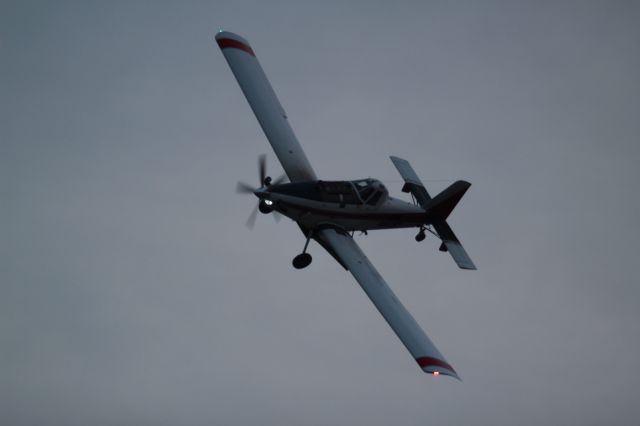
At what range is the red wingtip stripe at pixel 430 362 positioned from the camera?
83.0ft

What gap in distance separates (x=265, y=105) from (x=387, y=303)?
38.0 feet

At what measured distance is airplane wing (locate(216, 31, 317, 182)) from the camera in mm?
32438

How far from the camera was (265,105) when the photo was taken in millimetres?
33875

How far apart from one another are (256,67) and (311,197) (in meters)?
8.69

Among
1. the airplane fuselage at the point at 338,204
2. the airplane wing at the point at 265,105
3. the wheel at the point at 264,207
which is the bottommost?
the wheel at the point at 264,207

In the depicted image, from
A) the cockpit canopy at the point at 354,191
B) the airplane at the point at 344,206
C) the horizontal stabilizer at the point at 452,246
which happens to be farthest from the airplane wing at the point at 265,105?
the horizontal stabilizer at the point at 452,246

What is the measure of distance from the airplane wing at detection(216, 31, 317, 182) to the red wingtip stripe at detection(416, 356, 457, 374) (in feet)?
32.9

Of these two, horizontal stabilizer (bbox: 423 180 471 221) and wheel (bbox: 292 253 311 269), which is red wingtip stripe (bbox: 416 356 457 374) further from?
horizontal stabilizer (bbox: 423 180 471 221)

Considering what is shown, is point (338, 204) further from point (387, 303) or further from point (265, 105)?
point (265, 105)

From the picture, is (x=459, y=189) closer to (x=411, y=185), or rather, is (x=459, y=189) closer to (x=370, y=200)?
(x=411, y=185)

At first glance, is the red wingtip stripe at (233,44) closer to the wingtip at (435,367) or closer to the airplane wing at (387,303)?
the airplane wing at (387,303)

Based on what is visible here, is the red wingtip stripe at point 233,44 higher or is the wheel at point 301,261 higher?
the red wingtip stripe at point 233,44

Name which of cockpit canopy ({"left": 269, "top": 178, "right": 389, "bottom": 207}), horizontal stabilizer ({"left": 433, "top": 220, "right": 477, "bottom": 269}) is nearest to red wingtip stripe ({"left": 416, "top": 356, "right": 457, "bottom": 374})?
horizontal stabilizer ({"left": 433, "top": 220, "right": 477, "bottom": 269})

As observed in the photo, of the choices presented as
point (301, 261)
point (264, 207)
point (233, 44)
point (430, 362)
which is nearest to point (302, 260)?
point (301, 261)
